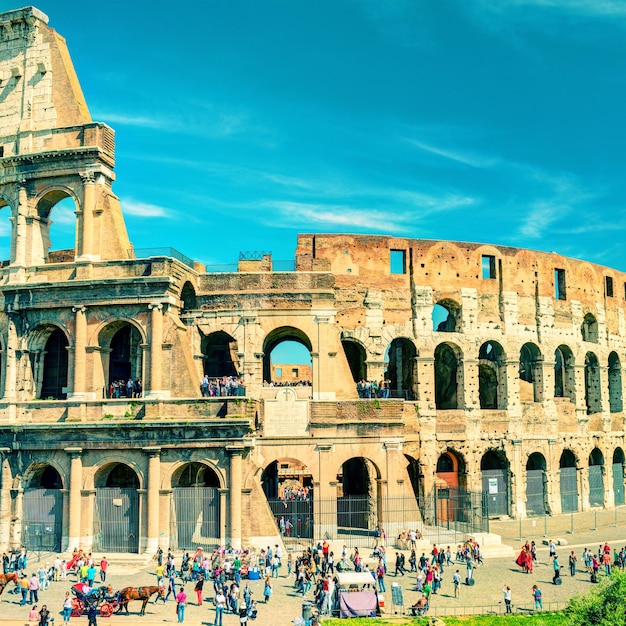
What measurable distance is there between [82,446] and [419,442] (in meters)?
16.6

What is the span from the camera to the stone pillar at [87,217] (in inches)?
1372

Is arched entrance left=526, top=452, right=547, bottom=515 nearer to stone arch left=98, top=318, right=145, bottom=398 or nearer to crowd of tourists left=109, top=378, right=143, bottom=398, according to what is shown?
crowd of tourists left=109, top=378, right=143, bottom=398

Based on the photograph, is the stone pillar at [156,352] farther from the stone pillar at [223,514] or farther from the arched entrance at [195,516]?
the stone pillar at [223,514]

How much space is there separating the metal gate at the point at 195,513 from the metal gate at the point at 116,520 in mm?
1715

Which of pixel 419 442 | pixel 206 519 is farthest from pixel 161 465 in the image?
pixel 419 442

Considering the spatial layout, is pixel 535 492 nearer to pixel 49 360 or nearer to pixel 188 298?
pixel 188 298

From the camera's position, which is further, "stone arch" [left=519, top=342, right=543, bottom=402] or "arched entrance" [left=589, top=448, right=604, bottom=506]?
"arched entrance" [left=589, top=448, right=604, bottom=506]

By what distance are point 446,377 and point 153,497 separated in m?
19.6

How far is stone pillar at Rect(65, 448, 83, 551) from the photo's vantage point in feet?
105

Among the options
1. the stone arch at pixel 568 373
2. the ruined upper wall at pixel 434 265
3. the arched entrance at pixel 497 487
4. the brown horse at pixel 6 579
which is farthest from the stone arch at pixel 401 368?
the brown horse at pixel 6 579

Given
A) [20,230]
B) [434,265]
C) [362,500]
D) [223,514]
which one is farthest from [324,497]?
[20,230]

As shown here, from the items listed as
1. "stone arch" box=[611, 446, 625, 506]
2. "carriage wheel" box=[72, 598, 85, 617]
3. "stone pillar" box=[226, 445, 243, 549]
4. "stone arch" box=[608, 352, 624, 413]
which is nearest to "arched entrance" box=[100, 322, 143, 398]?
"stone pillar" box=[226, 445, 243, 549]

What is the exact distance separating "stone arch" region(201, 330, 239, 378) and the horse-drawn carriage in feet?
50.4

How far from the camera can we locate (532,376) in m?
45.5
